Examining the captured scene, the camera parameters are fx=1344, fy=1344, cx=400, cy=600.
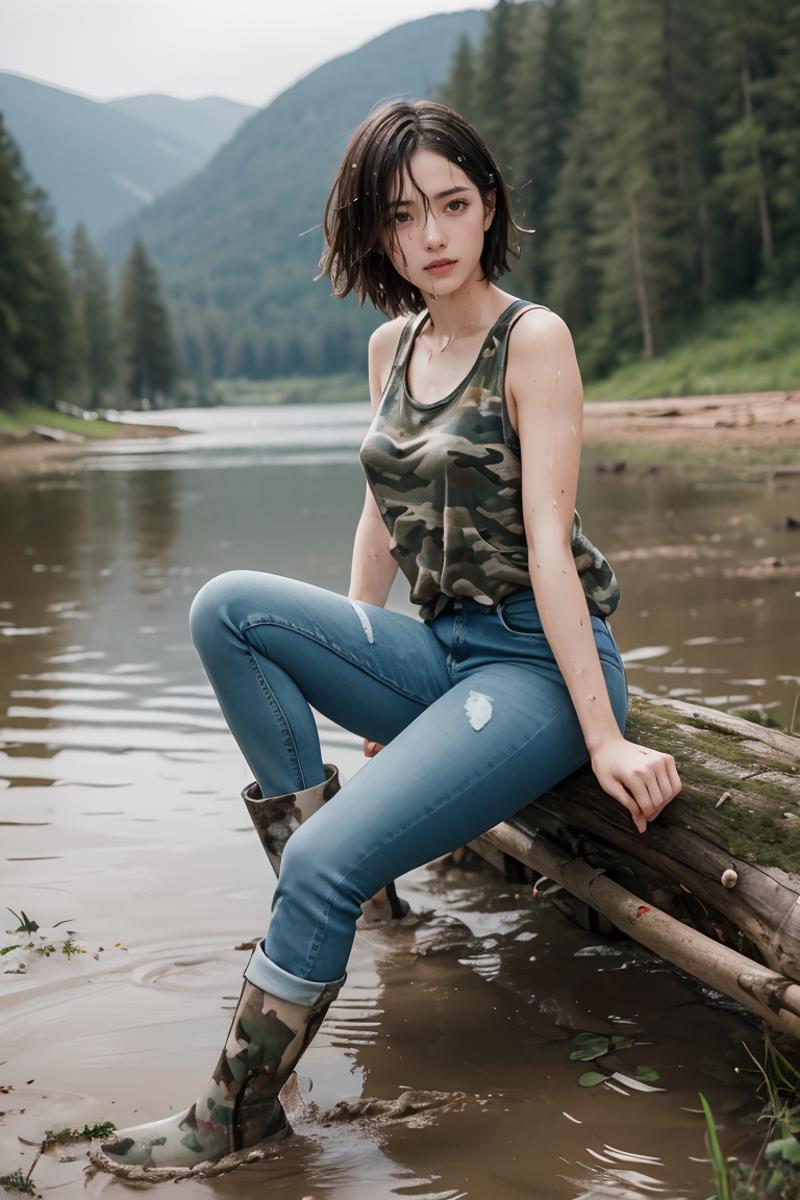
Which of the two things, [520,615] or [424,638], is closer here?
[520,615]

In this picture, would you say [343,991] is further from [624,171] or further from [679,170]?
[624,171]

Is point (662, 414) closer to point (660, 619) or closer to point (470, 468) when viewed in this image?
point (660, 619)

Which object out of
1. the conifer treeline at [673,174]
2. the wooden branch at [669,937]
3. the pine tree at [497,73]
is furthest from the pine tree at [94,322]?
the wooden branch at [669,937]

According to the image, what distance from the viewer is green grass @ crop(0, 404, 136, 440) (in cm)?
3577

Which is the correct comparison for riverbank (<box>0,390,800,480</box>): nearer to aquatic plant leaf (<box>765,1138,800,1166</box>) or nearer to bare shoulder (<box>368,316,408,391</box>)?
bare shoulder (<box>368,316,408,391</box>)

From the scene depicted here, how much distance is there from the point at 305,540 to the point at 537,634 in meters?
8.65

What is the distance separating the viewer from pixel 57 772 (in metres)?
4.66

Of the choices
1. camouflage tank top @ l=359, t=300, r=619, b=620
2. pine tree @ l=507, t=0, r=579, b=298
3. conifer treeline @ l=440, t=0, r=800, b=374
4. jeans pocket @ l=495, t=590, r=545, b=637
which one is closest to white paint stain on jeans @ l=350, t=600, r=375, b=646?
camouflage tank top @ l=359, t=300, r=619, b=620

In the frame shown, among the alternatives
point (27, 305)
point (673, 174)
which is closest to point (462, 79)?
point (673, 174)

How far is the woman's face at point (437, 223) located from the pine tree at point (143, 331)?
218ft

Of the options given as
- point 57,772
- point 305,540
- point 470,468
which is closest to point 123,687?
point 57,772

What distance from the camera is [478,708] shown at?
2.34m

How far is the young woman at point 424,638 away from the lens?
2170mm

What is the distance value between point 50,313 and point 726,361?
24177 millimetres
